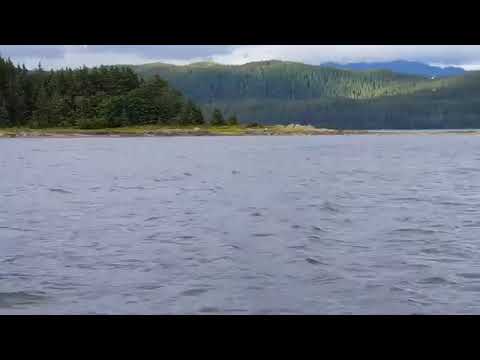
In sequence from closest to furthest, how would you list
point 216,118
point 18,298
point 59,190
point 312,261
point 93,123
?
point 18,298 → point 312,261 → point 59,190 → point 93,123 → point 216,118

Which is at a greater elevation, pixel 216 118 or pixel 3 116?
pixel 3 116

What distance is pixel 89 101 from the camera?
434ft

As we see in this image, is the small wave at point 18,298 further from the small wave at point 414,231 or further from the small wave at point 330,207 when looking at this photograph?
the small wave at point 330,207

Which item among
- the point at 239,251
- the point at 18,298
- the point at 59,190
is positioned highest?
the point at 18,298

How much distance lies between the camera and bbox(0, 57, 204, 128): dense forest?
5182 inches

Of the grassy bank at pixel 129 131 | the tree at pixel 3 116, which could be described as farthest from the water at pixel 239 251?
the tree at pixel 3 116

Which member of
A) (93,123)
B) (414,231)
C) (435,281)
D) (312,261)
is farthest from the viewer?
(93,123)

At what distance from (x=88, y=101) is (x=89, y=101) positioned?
511 mm

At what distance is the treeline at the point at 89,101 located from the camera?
132 m

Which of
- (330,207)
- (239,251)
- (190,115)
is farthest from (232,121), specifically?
(239,251)

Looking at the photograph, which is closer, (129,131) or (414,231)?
(414,231)

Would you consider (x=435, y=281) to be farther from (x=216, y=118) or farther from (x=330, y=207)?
(x=216, y=118)
